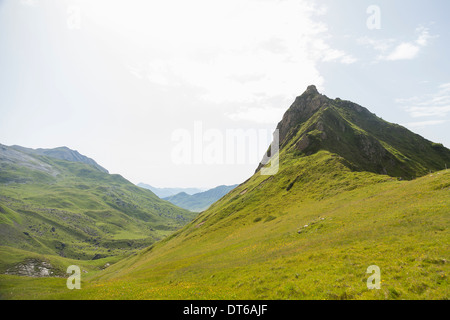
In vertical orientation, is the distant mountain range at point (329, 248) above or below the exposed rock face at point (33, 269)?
above

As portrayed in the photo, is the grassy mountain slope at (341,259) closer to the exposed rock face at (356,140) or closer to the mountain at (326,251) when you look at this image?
the mountain at (326,251)

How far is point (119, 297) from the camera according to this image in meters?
25.3

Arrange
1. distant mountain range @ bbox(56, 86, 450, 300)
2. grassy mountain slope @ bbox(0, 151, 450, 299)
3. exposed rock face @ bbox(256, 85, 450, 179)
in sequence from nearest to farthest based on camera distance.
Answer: grassy mountain slope @ bbox(0, 151, 450, 299) < distant mountain range @ bbox(56, 86, 450, 300) < exposed rock face @ bbox(256, 85, 450, 179)

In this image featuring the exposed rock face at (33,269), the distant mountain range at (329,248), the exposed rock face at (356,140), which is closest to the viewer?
the distant mountain range at (329,248)

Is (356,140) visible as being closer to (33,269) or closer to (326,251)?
(326,251)

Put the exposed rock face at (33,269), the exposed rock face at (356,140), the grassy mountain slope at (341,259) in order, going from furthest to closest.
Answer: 1. the exposed rock face at (33,269)
2. the exposed rock face at (356,140)
3. the grassy mountain slope at (341,259)

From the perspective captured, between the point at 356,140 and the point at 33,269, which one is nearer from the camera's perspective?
the point at 356,140

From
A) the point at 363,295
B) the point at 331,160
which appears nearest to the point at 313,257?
the point at 363,295

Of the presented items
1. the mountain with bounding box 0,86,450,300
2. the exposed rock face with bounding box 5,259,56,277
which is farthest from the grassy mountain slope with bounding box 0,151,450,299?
the exposed rock face with bounding box 5,259,56,277

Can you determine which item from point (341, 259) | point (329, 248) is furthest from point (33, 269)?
point (341, 259)

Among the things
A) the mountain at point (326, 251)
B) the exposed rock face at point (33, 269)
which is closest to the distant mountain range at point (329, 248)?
the mountain at point (326, 251)

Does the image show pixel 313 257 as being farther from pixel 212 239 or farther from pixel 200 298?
pixel 212 239

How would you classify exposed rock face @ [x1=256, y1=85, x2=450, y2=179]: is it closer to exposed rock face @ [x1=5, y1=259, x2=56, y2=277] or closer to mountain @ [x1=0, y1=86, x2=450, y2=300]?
mountain @ [x1=0, y1=86, x2=450, y2=300]

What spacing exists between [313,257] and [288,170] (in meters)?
75.8
